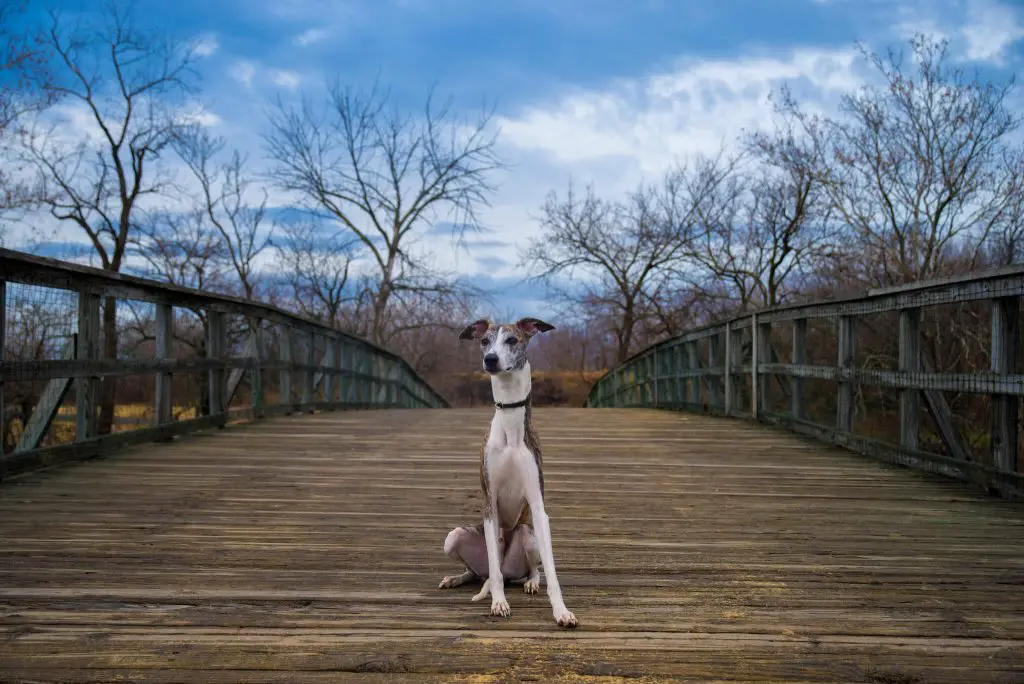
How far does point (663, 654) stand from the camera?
2.28 meters

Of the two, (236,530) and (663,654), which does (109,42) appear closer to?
(236,530)

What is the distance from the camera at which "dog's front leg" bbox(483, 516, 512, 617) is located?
261 centimetres

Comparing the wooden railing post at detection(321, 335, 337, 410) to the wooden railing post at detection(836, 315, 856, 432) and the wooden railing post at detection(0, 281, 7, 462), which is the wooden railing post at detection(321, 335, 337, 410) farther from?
the wooden railing post at detection(836, 315, 856, 432)

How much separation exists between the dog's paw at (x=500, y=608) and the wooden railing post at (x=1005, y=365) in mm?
3297

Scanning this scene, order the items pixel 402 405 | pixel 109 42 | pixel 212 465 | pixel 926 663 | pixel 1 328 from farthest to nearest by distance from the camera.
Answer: pixel 109 42 → pixel 402 405 → pixel 212 465 → pixel 1 328 → pixel 926 663

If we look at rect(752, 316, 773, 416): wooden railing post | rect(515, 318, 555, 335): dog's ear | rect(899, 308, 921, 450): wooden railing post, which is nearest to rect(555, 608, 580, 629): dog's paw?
rect(515, 318, 555, 335): dog's ear

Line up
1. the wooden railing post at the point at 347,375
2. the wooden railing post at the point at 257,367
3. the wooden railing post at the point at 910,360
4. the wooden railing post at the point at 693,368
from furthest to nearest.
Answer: the wooden railing post at the point at 347,375 → the wooden railing post at the point at 693,368 → the wooden railing post at the point at 257,367 → the wooden railing post at the point at 910,360

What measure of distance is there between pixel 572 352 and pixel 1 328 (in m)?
22.6

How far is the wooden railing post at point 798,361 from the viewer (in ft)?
23.5

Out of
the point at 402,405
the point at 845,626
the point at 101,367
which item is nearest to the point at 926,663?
the point at 845,626

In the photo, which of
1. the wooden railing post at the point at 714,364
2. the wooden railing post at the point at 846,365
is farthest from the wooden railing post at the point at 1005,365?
the wooden railing post at the point at 714,364

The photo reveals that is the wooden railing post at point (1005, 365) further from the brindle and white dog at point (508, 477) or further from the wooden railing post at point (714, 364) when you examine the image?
the wooden railing post at point (714, 364)

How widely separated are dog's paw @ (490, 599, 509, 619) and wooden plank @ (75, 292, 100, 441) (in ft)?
13.4

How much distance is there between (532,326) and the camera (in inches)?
108
